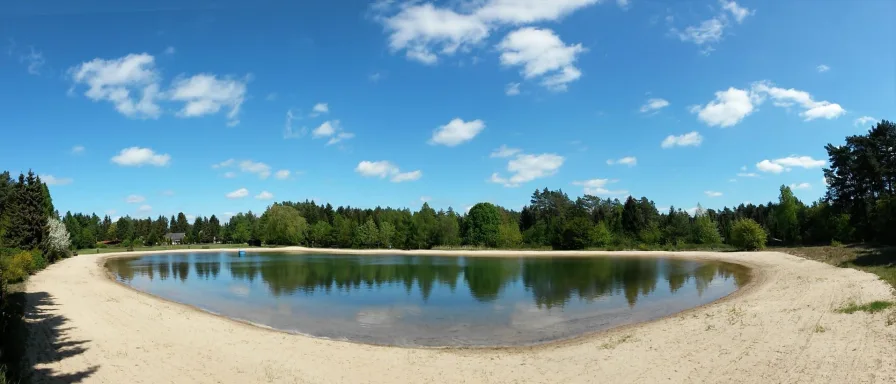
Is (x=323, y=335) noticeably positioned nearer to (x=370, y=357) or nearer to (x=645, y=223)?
(x=370, y=357)

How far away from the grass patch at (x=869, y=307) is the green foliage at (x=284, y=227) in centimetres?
11641

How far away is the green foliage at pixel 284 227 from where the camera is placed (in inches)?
4719

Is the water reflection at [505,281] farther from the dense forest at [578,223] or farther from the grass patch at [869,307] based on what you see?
the dense forest at [578,223]

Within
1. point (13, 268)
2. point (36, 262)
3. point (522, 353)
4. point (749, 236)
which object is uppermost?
point (13, 268)

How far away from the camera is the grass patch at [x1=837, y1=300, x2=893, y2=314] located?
15577mm

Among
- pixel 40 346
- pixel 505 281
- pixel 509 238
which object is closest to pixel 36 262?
pixel 40 346

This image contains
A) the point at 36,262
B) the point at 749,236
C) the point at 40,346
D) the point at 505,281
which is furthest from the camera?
the point at 749,236

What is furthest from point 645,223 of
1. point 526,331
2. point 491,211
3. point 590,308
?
point 526,331

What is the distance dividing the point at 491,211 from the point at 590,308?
78.0 meters

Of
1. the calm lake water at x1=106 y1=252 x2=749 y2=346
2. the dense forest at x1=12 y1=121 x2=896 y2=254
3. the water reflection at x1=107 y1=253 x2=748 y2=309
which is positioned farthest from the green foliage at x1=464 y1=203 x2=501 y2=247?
the calm lake water at x1=106 y1=252 x2=749 y2=346

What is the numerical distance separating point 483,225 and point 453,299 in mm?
71878

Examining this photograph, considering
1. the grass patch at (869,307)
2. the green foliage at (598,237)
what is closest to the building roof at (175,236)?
the green foliage at (598,237)

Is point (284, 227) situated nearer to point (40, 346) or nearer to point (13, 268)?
point (13, 268)

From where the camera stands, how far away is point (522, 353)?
15.3m
